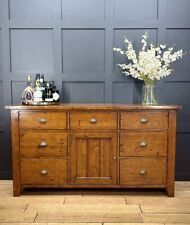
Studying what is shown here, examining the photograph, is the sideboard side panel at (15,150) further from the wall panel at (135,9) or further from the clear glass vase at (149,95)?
the wall panel at (135,9)

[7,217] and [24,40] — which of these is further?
[24,40]

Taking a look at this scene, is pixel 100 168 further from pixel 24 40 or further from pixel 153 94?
pixel 24 40

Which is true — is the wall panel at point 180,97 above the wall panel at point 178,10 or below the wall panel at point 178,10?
below

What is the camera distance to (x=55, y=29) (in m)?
3.07

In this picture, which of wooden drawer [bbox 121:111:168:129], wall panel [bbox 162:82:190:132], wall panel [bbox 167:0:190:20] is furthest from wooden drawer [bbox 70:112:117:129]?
wall panel [bbox 167:0:190:20]

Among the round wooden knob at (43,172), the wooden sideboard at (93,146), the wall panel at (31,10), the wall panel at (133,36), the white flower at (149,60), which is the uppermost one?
the wall panel at (31,10)

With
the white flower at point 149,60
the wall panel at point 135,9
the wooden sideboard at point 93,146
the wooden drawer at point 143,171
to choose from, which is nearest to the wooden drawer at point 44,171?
the wooden sideboard at point 93,146

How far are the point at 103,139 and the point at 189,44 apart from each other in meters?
1.39

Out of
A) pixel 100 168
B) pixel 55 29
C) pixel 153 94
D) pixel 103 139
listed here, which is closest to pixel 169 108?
pixel 153 94

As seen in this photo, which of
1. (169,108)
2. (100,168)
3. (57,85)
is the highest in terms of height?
(57,85)

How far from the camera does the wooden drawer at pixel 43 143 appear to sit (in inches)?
107

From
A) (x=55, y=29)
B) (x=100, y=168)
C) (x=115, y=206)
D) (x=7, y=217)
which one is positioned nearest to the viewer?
(x=7, y=217)

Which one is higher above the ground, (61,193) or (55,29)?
(55,29)

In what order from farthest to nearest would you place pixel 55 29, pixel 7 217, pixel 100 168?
1. pixel 55 29
2. pixel 100 168
3. pixel 7 217
